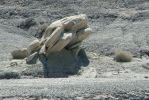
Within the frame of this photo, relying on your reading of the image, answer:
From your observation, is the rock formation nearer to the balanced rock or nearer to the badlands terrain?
the balanced rock

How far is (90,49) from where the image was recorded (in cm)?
4703

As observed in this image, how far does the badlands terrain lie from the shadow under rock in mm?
370

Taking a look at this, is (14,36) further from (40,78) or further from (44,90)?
(44,90)

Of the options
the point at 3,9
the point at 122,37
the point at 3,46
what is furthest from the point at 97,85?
the point at 3,9

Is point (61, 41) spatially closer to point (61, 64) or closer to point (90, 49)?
point (61, 64)

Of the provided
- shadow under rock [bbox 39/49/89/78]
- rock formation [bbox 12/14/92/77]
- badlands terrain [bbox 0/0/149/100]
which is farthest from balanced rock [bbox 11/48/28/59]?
shadow under rock [bbox 39/49/89/78]

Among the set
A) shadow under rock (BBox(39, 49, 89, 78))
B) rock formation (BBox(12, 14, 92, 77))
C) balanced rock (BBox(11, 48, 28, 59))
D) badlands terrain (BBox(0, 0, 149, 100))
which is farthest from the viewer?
balanced rock (BBox(11, 48, 28, 59))

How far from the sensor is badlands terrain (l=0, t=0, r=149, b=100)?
29156 mm

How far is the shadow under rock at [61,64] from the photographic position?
38031 mm

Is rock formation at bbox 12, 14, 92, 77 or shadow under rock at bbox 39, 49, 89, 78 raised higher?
rock formation at bbox 12, 14, 92, 77

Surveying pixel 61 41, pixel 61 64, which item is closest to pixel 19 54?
pixel 61 41

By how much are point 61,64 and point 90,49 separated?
824 centimetres

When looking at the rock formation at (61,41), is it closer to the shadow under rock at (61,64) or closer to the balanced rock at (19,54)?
the shadow under rock at (61,64)

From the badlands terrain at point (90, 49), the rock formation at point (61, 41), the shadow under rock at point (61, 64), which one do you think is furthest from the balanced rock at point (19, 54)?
the shadow under rock at point (61, 64)
